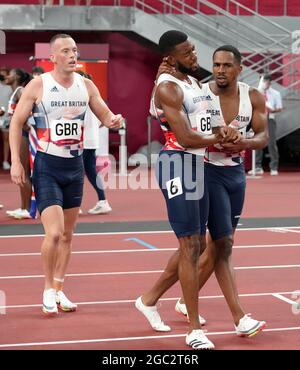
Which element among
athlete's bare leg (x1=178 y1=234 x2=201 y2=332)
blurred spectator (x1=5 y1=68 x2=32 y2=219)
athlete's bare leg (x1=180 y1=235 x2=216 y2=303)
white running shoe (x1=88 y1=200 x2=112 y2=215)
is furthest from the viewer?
white running shoe (x1=88 y1=200 x2=112 y2=215)

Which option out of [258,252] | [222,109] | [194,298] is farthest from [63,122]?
[258,252]

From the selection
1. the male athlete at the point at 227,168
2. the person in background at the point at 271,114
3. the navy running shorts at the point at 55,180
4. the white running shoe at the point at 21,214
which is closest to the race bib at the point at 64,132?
the navy running shorts at the point at 55,180

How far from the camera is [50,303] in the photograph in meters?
6.71

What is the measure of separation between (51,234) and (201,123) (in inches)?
63.6

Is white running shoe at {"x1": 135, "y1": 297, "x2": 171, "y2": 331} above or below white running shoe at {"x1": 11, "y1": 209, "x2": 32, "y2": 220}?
above

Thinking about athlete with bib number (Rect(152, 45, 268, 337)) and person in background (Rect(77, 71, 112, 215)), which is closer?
athlete with bib number (Rect(152, 45, 268, 337))

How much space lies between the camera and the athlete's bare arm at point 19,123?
21.6ft

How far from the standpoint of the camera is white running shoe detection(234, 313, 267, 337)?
5.95 meters

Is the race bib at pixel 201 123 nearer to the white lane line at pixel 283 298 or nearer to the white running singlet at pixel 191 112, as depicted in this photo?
the white running singlet at pixel 191 112

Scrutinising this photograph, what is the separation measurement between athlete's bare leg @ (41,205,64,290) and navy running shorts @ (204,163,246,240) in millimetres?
1276

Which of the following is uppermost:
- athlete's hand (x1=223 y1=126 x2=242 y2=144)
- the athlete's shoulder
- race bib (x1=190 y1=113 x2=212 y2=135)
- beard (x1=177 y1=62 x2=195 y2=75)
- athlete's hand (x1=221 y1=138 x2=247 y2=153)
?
beard (x1=177 y1=62 x2=195 y2=75)

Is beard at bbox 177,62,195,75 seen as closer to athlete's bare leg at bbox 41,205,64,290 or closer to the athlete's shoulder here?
the athlete's shoulder
